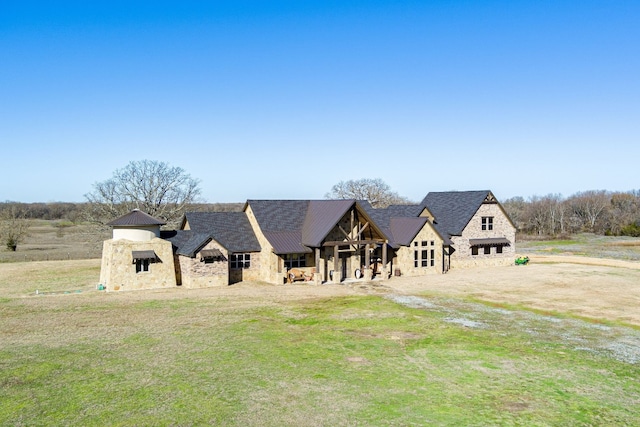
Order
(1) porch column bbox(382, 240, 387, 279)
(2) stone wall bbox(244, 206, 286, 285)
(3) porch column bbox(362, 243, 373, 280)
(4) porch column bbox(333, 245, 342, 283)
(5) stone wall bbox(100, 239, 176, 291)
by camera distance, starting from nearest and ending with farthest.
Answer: (5) stone wall bbox(100, 239, 176, 291) → (2) stone wall bbox(244, 206, 286, 285) → (4) porch column bbox(333, 245, 342, 283) → (3) porch column bbox(362, 243, 373, 280) → (1) porch column bbox(382, 240, 387, 279)

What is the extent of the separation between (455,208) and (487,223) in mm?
3169

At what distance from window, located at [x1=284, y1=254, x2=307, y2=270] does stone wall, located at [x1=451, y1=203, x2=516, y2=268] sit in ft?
49.2

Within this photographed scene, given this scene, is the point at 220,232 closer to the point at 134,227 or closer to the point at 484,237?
the point at 134,227

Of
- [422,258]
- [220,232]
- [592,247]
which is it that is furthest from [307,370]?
[592,247]

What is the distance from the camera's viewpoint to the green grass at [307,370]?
12633 millimetres

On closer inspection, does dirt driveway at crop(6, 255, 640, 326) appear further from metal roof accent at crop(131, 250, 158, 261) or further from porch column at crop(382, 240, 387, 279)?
metal roof accent at crop(131, 250, 158, 261)

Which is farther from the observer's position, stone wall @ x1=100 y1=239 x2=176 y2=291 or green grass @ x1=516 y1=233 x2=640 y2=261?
green grass @ x1=516 y1=233 x2=640 y2=261

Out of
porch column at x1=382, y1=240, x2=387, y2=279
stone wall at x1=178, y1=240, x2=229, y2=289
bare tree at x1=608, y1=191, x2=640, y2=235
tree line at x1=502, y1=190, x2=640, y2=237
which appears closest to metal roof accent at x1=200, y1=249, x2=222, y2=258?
stone wall at x1=178, y1=240, x2=229, y2=289

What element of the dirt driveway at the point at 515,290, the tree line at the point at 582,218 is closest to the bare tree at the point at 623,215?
the tree line at the point at 582,218

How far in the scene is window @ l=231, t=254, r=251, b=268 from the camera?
3528 centimetres

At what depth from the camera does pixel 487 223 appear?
46062mm

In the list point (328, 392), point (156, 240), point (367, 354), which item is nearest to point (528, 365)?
point (367, 354)

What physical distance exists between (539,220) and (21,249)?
86.6 meters

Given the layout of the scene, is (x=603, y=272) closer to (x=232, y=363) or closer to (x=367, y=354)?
(x=367, y=354)
